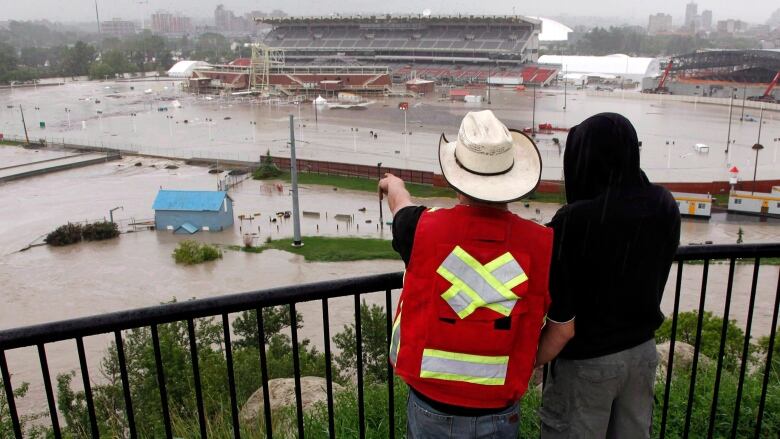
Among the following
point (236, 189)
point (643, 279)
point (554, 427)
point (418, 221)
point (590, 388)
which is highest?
point (418, 221)

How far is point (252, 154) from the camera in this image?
28.3 meters

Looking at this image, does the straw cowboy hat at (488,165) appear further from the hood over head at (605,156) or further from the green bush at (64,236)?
the green bush at (64,236)

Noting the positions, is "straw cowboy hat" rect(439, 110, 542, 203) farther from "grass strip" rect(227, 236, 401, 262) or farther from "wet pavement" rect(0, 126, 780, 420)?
"grass strip" rect(227, 236, 401, 262)

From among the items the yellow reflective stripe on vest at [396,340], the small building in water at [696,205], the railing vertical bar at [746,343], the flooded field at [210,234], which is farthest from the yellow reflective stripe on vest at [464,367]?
the small building in water at [696,205]

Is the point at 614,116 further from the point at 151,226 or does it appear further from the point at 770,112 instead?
the point at 770,112

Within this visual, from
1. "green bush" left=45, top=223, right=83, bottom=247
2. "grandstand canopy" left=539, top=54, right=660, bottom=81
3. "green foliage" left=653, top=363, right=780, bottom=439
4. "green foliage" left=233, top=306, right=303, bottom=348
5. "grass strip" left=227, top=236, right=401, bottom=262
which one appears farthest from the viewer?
"grandstand canopy" left=539, top=54, right=660, bottom=81

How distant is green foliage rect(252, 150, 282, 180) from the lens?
24.4 metres

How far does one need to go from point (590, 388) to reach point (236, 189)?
21651mm

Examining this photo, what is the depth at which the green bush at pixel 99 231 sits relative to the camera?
652 inches

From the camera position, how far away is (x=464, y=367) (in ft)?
4.92

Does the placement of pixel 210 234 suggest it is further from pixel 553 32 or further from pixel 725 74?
pixel 553 32

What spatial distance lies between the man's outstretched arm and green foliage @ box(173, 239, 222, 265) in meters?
13.2

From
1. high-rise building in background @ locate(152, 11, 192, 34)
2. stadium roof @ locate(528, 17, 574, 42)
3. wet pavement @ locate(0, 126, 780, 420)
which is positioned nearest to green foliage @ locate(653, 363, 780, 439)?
wet pavement @ locate(0, 126, 780, 420)

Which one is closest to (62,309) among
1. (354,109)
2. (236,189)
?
(236,189)
